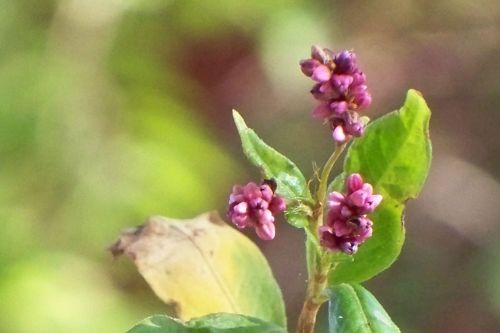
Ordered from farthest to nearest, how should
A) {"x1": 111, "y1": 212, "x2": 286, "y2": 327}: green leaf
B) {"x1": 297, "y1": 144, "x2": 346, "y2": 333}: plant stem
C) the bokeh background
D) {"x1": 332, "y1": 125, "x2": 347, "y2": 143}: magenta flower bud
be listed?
the bokeh background
{"x1": 111, "y1": 212, "x2": 286, "y2": 327}: green leaf
{"x1": 297, "y1": 144, "x2": 346, "y2": 333}: plant stem
{"x1": 332, "y1": 125, "x2": 347, "y2": 143}: magenta flower bud

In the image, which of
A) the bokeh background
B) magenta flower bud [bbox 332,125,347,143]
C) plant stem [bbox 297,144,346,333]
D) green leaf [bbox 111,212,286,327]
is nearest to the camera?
magenta flower bud [bbox 332,125,347,143]

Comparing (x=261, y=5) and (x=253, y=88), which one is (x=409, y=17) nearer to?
(x=253, y=88)

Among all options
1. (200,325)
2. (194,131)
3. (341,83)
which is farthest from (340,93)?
(194,131)

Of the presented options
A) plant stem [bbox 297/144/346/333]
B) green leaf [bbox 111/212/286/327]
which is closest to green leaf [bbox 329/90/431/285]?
plant stem [bbox 297/144/346/333]

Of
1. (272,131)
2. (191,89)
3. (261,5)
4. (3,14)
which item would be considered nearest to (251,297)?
(3,14)

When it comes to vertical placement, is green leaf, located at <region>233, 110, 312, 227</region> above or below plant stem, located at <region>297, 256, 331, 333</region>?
above

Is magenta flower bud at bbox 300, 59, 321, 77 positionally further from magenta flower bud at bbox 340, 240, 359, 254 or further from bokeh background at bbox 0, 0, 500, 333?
bokeh background at bbox 0, 0, 500, 333
